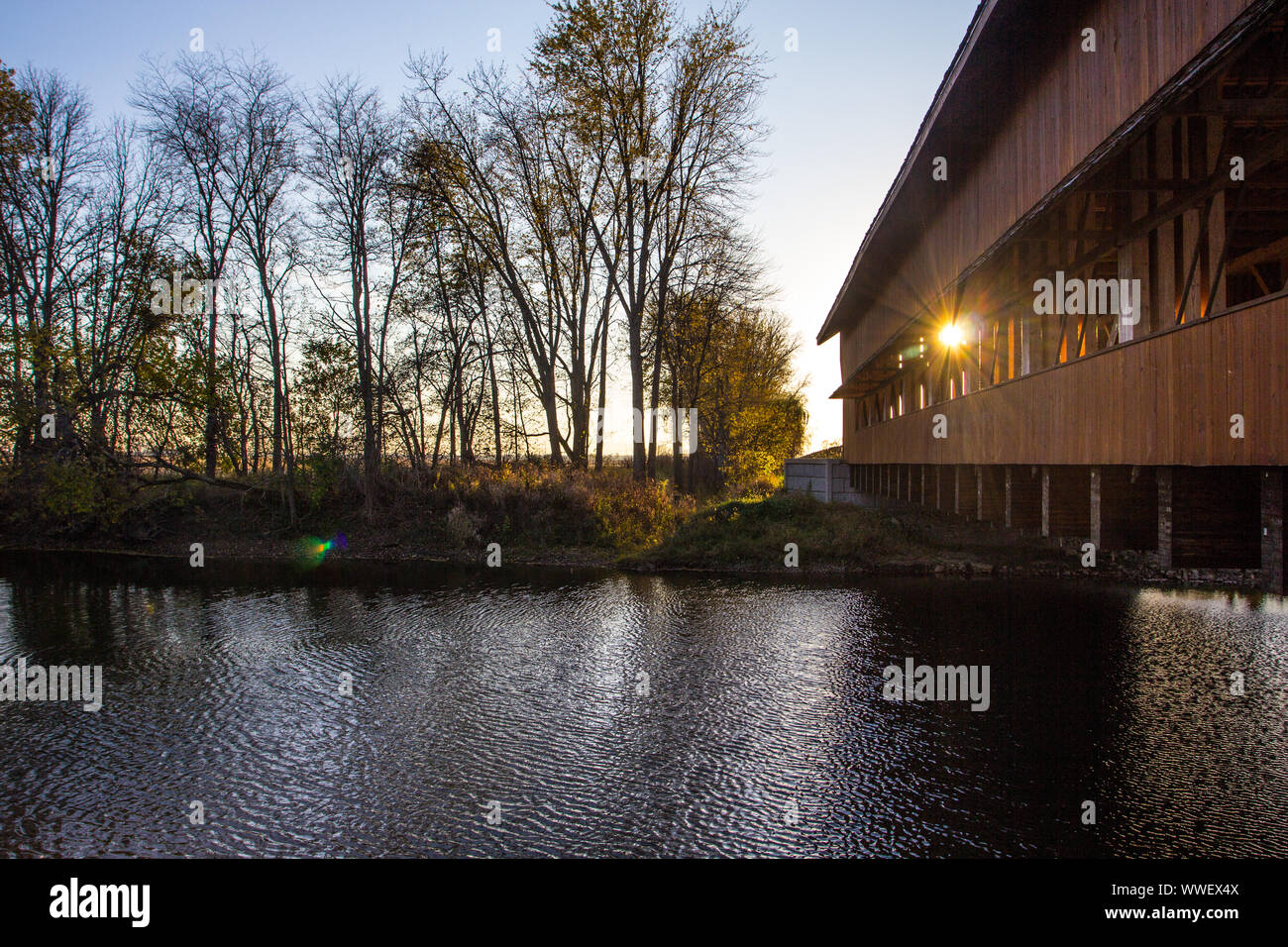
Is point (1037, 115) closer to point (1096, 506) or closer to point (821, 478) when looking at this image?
point (1096, 506)

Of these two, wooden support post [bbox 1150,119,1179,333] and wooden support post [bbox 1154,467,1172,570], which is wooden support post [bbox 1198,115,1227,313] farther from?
wooden support post [bbox 1154,467,1172,570]

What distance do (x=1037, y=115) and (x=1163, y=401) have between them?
215 inches

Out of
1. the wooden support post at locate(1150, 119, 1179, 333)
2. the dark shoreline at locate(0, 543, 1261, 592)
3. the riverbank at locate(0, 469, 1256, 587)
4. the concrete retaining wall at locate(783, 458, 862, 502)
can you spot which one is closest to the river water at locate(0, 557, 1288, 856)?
the dark shoreline at locate(0, 543, 1261, 592)

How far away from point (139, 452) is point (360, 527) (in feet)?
22.7

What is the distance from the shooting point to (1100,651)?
33.2 ft

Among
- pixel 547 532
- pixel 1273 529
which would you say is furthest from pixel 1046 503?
pixel 547 532

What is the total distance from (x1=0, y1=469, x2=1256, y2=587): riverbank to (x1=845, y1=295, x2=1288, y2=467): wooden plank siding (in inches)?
209

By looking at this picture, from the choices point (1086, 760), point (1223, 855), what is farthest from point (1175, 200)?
point (1223, 855)

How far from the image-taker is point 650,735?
7.21 m

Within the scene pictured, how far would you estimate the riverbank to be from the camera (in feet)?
61.4

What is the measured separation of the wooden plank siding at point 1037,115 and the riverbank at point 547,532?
223 inches
